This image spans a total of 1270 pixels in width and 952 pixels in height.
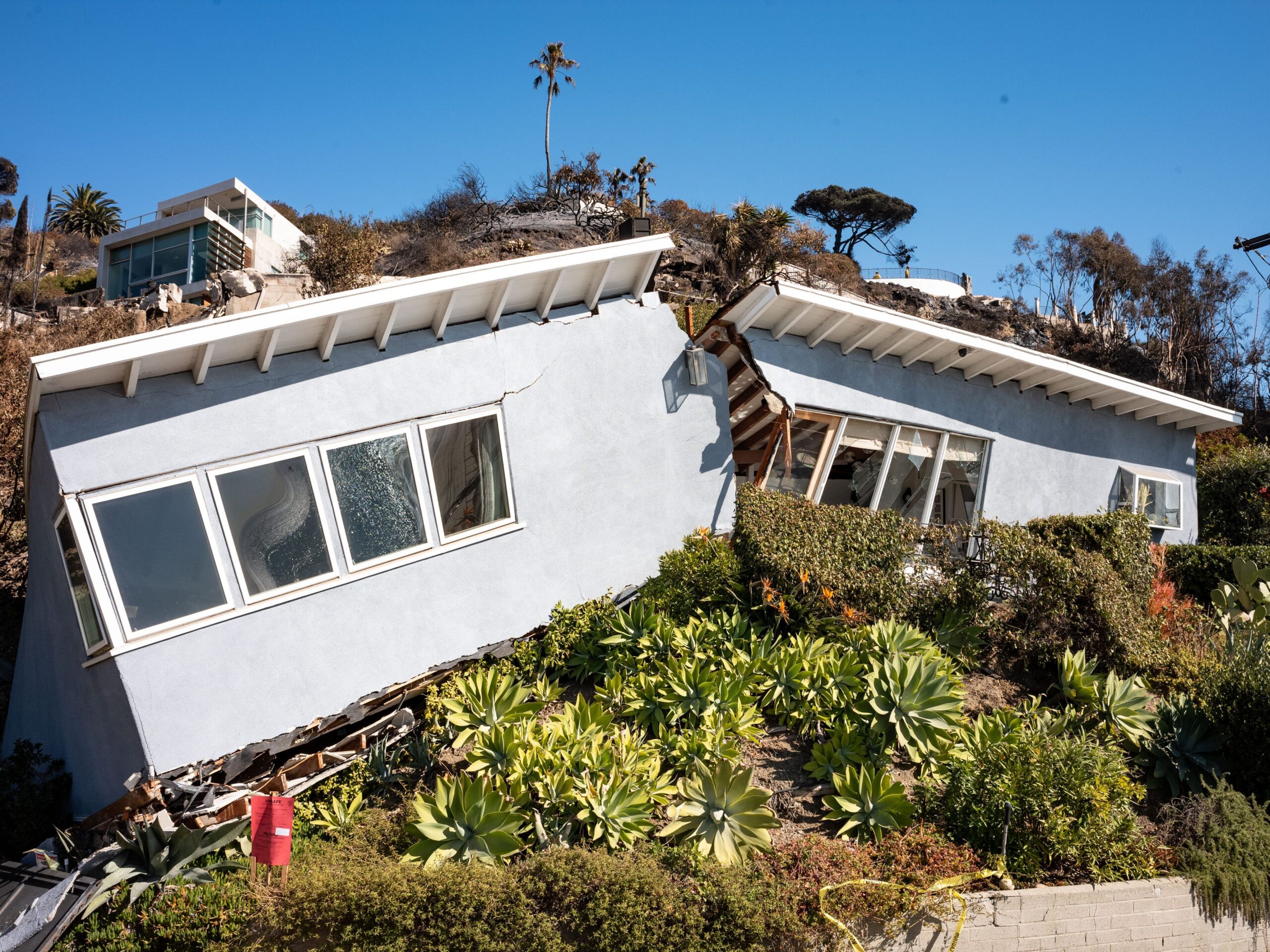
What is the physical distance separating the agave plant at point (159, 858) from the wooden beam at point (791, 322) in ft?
29.3

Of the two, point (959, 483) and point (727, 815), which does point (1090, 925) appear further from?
point (959, 483)

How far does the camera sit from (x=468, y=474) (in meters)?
10.4

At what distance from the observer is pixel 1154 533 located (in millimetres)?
16609

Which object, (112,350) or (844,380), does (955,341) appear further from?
(112,350)

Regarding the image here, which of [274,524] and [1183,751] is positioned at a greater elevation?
[274,524]

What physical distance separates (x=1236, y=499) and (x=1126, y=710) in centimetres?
1192

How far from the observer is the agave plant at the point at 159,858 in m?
7.61

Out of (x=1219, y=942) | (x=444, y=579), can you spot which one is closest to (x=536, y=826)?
(x=444, y=579)

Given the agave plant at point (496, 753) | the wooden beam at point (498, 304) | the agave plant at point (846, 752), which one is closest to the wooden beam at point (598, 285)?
the wooden beam at point (498, 304)

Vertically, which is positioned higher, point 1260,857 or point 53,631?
point 53,631

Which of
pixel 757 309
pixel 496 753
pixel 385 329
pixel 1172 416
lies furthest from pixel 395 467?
pixel 1172 416

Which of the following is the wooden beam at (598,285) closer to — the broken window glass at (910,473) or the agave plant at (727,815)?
the broken window glass at (910,473)

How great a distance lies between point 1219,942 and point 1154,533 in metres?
10.5

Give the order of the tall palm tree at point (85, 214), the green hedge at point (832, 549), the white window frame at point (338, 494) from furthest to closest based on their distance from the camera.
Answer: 1. the tall palm tree at point (85, 214)
2. the green hedge at point (832, 549)
3. the white window frame at point (338, 494)
